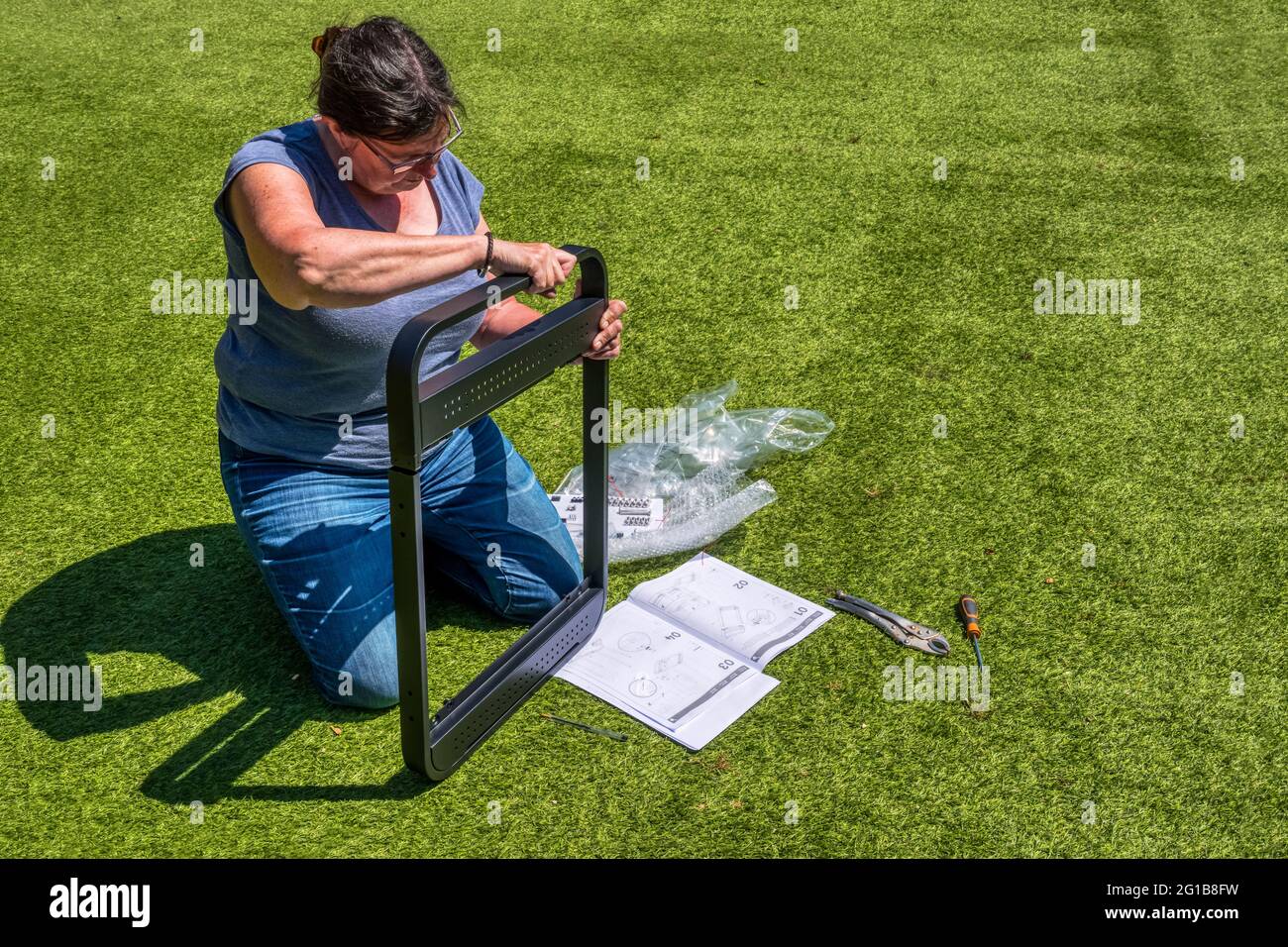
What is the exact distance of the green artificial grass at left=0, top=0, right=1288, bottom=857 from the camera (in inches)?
96.7

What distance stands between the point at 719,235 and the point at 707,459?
1301mm

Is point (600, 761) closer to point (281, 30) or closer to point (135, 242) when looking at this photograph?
point (135, 242)

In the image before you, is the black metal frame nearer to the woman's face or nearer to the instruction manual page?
the instruction manual page

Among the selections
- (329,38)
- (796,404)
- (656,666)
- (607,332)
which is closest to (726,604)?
(656,666)

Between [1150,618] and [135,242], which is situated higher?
[135,242]

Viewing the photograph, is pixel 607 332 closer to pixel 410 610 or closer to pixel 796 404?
pixel 410 610

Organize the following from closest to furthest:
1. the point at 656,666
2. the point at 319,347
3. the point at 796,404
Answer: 1. the point at 319,347
2. the point at 656,666
3. the point at 796,404

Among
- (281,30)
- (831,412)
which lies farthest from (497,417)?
(281,30)

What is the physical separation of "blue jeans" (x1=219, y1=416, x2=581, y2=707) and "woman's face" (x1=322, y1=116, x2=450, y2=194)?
62 cm

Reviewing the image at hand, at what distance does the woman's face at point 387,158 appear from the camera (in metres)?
2.32

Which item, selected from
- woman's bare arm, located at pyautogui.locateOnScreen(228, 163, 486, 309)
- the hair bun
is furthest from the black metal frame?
the hair bun

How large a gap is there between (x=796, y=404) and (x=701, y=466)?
16.2 inches

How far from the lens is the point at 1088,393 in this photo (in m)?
3.65

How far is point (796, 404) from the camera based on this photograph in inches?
144
